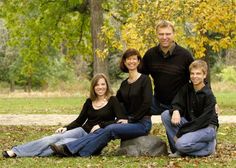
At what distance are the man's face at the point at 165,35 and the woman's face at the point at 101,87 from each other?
111 cm

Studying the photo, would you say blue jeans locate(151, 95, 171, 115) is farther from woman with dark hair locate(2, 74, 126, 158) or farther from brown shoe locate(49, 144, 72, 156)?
brown shoe locate(49, 144, 72, 156)

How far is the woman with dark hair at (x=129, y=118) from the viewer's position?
900cm

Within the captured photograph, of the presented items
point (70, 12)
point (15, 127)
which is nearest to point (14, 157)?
point (15, 127)

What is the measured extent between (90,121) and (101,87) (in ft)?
1.96

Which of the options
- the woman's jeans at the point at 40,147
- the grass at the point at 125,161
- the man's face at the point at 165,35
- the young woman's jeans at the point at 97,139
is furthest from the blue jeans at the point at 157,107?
the woman's jeans at the point at 40,147

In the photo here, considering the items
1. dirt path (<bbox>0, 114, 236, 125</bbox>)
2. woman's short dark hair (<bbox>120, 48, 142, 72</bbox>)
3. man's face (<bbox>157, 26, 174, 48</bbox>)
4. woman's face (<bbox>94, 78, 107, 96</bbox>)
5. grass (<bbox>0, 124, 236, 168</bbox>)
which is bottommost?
dirt path (<bbox>0, 114, 236, 125</bbox>)

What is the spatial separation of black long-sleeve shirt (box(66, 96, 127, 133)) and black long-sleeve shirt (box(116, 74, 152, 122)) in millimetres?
177

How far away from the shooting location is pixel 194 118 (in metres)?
9.03

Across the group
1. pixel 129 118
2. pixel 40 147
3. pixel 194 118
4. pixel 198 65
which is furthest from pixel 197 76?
pixel 40 147

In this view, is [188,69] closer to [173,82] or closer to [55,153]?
Answer: [173,82]

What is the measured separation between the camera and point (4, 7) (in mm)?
26406

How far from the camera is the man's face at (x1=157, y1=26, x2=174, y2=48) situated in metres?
9.05

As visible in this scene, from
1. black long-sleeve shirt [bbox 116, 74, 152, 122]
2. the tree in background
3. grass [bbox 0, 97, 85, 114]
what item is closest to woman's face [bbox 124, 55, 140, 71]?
black long-sleeve shirt [bbox 116, 74, 152, 122]

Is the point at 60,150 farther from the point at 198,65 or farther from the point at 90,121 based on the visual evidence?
the point at 198,65
